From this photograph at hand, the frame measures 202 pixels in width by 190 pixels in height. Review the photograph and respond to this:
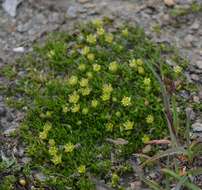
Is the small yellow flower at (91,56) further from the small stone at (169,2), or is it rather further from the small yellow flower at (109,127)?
the small stone at (169,2)

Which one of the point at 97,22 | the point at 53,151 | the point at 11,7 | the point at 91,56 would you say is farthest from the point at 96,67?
the point at 11,7

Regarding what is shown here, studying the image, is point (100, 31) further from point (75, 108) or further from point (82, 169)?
point (82, 169)

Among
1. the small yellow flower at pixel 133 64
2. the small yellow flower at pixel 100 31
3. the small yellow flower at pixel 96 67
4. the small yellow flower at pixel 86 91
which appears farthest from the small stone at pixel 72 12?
the small yellow flower at pixel 86 91

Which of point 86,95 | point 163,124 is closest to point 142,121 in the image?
point 163,124

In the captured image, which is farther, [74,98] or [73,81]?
[73,81]

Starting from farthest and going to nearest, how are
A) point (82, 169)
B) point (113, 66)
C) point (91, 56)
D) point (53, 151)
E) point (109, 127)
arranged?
point (91, 56)
point (113, 66)
point (109, 127)
point (53, 151)
point (82, 169)

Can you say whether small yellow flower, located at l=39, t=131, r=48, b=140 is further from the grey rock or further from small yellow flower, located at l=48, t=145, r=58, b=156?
the grey rock

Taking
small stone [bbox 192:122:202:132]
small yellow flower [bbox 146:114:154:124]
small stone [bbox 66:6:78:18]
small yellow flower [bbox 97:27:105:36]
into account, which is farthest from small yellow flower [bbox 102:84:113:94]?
small stone [bbox 66:6:78:18]
